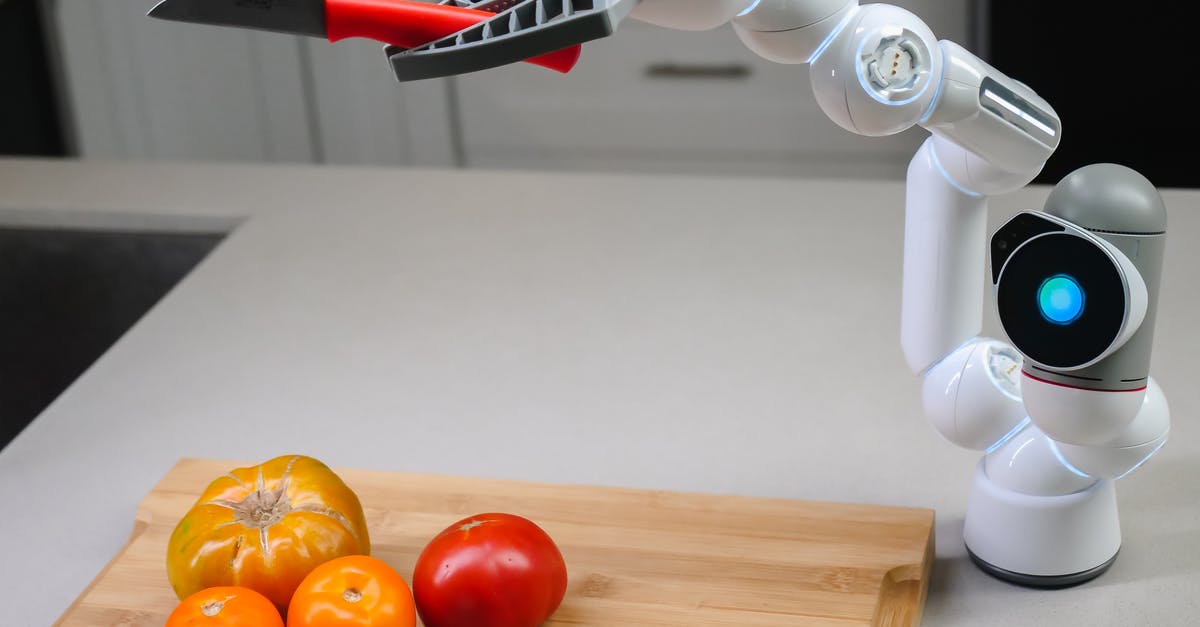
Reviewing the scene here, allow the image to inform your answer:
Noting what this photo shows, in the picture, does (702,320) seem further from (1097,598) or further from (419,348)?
(1097,598)

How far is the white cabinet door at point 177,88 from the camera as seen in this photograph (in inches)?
111

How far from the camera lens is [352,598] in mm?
682

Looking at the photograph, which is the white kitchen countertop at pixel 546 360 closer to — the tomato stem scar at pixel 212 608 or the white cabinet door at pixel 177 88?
the tomato stem scar at pixel 212 608

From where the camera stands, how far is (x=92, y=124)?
2.92m

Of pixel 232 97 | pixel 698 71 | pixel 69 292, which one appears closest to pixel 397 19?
pixel 69 292

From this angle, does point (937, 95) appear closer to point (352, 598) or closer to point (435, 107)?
point (352, 598)

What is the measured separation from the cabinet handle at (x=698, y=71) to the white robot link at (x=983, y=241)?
193cm

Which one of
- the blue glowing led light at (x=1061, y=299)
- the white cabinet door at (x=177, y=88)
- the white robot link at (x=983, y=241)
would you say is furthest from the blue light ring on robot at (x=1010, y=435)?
the white cabinet door at (x=177, y=88)

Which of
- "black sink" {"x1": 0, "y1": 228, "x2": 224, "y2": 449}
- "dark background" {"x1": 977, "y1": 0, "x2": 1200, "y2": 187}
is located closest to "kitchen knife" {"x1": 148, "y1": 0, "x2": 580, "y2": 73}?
"black sink" {"x1": 0, "y1": 228, "x2": 224, "y2": 449}

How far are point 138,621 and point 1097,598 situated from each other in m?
0.57

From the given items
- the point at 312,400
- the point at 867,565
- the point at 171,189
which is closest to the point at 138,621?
the point at 312,400

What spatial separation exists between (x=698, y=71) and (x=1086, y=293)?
2.08 m

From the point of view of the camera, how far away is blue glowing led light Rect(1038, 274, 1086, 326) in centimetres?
65

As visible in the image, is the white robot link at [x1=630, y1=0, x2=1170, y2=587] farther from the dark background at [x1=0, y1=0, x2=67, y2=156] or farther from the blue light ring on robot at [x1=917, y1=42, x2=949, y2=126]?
the dark background at [x1=0, y1=0, x2=67, y2=156]
